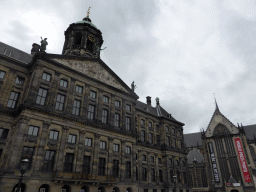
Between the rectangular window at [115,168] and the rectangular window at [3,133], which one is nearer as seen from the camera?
the rectangular window at [3,133]

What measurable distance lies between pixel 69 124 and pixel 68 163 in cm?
525

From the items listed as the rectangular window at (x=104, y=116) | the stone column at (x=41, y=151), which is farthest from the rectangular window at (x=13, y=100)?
the rectangular window at (x=104, y=116)

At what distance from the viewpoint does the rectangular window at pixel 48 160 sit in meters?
23.0

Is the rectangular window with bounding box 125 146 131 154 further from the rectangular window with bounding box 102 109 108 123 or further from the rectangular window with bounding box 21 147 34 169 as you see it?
the rectangular window with bounding box 21 147 34 169

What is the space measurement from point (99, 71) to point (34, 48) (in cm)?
1509

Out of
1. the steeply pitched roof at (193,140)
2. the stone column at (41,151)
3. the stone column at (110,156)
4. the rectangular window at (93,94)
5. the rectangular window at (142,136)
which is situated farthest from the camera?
the steeply pitched roof at (193,140)

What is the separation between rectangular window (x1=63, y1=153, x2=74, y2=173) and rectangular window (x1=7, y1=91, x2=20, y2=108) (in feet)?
32.6

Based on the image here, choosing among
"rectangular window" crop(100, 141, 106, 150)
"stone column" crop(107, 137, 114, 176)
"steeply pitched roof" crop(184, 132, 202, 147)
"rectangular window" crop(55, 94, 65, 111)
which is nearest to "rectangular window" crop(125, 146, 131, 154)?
"stone column" crop(107, 137, 114, 176)

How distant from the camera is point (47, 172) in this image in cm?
2269

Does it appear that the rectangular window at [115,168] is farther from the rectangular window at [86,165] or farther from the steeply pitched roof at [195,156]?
the steeply pitched roof at [195,156]

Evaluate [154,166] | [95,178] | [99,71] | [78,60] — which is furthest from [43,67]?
[154,166]

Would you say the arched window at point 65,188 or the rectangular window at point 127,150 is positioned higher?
the rectangular window at point 127,150

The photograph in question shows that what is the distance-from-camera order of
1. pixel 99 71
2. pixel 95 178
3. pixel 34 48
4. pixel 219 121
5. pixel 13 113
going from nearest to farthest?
pixel 13 113 → pixel 95 178 → pixel 99 71 → pixel 34 48 → pixel 219 121

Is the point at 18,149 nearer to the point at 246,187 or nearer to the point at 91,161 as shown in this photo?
the point at 91,161
